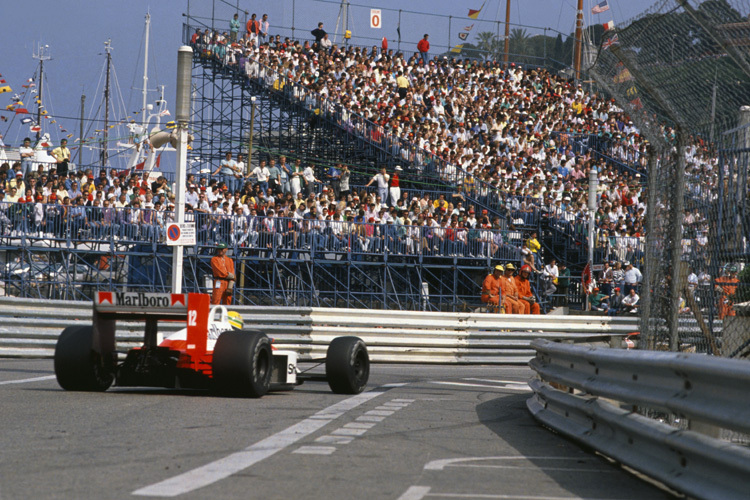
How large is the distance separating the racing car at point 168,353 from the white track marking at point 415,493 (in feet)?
16.2

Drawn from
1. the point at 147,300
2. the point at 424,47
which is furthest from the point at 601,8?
the point at 147,300

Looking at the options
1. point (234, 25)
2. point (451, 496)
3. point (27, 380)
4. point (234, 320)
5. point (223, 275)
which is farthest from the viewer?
point (234, 25)

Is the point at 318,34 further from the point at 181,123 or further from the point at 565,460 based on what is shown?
the point at 565,460

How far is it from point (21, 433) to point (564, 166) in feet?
96.3

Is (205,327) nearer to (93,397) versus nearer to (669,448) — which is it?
(93,397)

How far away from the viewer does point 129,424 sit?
26.2ft

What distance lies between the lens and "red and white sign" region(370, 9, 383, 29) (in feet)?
149

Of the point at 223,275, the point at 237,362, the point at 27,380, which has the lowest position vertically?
the point at 27,380

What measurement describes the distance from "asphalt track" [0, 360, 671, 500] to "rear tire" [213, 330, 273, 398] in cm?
19

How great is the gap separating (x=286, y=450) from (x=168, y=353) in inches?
158

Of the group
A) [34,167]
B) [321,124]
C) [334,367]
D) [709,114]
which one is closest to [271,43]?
[321,124]

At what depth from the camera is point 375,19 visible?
45.8 m

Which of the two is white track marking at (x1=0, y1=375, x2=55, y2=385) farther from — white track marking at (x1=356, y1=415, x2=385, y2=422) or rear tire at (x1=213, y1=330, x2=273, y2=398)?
white track marking at (x1=356, y1=415, x2=385, y2=422)

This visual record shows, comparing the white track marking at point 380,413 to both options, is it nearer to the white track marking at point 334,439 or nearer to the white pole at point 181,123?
the white track marking at point 334,439
